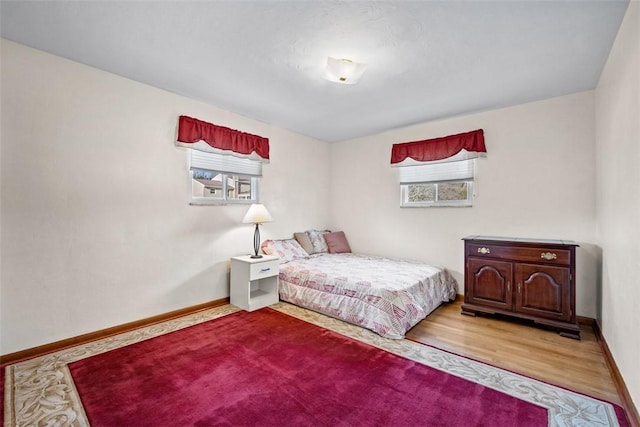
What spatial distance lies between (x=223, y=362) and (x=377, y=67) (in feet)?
9.06

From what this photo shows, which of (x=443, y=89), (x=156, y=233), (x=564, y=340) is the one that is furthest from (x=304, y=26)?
(x=564, y=340)

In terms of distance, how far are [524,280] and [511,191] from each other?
1075mm

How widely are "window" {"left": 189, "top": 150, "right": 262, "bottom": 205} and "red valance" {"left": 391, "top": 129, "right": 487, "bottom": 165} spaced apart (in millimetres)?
2064

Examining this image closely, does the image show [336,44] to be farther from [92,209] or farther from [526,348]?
[526,348]

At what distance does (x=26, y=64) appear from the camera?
7.44ft

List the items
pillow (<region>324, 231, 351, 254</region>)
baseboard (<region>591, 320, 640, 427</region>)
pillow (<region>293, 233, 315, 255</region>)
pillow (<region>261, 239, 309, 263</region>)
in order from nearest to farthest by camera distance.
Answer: baseboard (<region>591, 320, 640, 427</region>) → pillow (<region>261, 239, 309, 263</region>) → pillow (<region>293, 233, 315, 255</region>) → pillow (<region>324, 231, 351, 254</region>)

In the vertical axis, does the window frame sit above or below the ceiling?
below

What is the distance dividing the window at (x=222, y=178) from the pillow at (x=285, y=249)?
2.15 ft

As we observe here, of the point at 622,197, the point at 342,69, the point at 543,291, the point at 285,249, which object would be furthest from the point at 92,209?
the point at 543,291

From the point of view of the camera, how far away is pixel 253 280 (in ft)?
11.3

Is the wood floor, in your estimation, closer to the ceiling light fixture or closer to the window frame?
the window frame

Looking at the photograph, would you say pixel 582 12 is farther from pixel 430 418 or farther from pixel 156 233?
pixel 156 233

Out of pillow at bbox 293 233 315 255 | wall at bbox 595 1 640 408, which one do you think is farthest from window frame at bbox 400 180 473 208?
Answer: pillow at bbox 293 233 315 255

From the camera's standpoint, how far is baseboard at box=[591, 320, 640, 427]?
154cm
